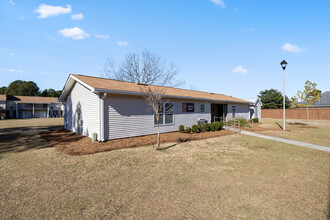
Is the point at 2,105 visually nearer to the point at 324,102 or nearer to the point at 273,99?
the point at 273,99

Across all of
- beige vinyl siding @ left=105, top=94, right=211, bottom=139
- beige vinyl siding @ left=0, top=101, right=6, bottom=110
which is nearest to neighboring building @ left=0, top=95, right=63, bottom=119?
beige vinyl siding @ left=0, top=101, right=6, bottom=110

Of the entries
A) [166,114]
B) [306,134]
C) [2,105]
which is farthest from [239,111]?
[2,105]

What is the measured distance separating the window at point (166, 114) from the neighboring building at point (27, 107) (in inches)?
1908

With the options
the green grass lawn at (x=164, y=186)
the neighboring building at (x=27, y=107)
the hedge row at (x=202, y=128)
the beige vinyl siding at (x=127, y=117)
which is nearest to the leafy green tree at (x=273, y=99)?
the hedge row at (x=202, y=128)

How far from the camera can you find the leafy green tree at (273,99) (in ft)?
161

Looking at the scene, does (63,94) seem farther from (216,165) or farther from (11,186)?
(216,165)

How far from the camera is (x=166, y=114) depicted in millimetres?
11836

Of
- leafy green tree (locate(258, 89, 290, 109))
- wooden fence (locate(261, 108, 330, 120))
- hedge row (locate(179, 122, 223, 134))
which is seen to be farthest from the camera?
leafy green tree (locate(258, 89, 290, 109))

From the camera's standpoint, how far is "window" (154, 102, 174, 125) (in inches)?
455

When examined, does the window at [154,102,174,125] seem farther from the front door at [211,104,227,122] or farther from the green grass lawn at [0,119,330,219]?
the front door at [211,104,227,122]

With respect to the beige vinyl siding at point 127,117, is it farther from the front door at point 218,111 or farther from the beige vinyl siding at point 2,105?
the beige vinyl siding at point 2,105

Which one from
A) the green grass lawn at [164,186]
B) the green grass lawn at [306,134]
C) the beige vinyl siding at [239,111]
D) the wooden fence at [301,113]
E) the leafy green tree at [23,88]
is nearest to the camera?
the green grass lawn at [164,186]

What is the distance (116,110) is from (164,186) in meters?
6.23

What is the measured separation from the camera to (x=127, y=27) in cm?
1377
